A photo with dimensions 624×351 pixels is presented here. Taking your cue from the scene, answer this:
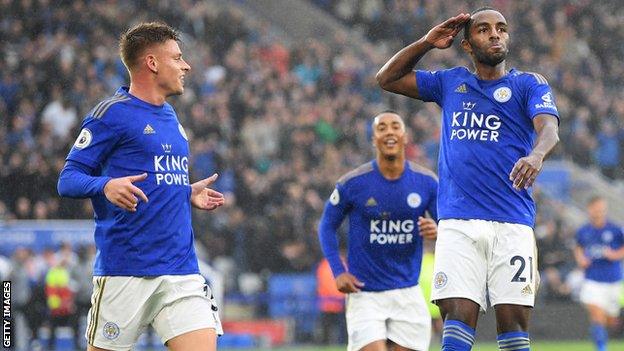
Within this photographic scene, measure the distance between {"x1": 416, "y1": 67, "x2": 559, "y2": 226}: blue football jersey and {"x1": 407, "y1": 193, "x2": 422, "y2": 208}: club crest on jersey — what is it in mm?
1884

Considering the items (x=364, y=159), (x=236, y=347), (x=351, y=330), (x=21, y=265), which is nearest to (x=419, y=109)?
(x=364, y=159)

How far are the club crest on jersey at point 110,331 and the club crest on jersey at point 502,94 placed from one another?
2.81 m

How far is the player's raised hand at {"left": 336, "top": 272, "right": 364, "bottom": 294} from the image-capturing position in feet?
32.0

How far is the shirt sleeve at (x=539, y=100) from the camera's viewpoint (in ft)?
25.1

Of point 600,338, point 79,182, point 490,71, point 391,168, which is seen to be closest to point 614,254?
point 600,338

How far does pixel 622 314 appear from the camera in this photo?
21.4 meters

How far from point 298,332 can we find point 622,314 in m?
5.70

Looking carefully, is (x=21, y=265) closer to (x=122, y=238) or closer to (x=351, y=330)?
(x=351, y=330)

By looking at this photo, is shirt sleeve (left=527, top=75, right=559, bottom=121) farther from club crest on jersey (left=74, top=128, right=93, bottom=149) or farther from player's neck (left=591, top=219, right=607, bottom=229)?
player's neck (left=591, top=219, right=607, bottom=229)

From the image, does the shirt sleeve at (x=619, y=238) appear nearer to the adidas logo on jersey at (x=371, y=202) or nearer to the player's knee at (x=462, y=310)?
the adidas logo on jersey at (x=371, y=202)

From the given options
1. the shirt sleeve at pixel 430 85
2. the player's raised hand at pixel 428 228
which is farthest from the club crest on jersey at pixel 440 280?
the player's raised hand at pixel 428 228

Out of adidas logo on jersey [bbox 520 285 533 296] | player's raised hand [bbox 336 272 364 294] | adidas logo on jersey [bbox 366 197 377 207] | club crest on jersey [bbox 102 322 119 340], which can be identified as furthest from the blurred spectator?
club crest on jersey [bbox 102 322 119 340]

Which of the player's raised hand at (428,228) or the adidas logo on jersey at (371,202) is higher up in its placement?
the adidas logo on jersey at (371,202)

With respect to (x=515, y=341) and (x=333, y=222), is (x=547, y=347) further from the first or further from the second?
(x=515, y=341)
